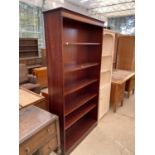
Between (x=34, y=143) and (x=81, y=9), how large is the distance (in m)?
6.92

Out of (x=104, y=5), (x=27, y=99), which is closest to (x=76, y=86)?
(x=27, y=99)

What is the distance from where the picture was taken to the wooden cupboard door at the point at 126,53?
423 centimetres

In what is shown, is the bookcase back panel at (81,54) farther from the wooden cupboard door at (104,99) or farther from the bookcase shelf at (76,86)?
the wooden cupboard door at (104,99)

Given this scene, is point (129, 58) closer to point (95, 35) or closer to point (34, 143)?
point (95, 35)

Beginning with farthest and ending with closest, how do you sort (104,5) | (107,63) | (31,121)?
(104,5) → (107,63) → (31,121)

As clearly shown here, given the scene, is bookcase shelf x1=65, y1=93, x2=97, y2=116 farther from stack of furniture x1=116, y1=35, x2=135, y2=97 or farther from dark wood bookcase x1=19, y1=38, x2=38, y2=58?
dark wood bookcase x1=19, y1=38, x2=38, y2=58

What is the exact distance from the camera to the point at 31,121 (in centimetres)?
148

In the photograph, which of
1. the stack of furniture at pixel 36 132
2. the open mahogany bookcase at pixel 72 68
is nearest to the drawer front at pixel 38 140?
the stack of furniture at pixel 36 132

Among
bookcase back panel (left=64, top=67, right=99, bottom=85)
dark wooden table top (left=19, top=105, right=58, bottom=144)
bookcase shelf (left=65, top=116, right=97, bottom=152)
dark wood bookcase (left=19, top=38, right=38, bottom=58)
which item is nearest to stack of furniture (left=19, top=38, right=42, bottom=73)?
dark wood bookcase (left=19, top=38, right=38, bottom=58)

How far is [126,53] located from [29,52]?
349 centimetres

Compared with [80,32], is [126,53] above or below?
below

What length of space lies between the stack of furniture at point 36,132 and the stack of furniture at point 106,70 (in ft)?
4.45

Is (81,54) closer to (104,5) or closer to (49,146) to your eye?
(49,146)
